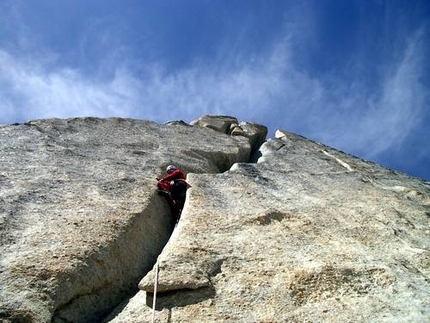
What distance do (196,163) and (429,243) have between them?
22.2 feet

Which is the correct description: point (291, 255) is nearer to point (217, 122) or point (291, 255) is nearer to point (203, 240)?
point (203, 240)

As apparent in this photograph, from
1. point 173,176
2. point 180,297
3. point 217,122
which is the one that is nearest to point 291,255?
point 180,297

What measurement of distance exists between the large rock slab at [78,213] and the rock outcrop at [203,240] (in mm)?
27

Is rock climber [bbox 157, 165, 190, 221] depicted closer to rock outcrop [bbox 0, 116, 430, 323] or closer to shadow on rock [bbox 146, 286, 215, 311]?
rock outcrop [bbox 0, 116, 430, 323]

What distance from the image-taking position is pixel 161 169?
39.4 feet

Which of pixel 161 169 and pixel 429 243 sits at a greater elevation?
pixel 161 169

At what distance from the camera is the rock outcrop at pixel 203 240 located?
252 inches

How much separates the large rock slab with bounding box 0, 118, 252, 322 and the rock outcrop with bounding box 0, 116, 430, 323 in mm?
27

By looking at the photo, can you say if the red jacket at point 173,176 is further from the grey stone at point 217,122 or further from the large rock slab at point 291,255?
the grey stone at point 217,122

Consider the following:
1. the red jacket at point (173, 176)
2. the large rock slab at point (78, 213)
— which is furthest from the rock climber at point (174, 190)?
the large rock slab at point (78, 213)

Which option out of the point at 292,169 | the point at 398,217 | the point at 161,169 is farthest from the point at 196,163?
the point at 398,217

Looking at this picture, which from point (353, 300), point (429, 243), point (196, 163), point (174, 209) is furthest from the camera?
point (196, 163)

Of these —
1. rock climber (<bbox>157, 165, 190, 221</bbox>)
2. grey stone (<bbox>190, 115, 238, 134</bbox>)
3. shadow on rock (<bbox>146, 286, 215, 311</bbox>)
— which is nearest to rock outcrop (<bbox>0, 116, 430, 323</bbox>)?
shadow on rock (<bbox>146, 286, 215, 311</bbox>)

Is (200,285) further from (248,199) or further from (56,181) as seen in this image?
(56,181)
